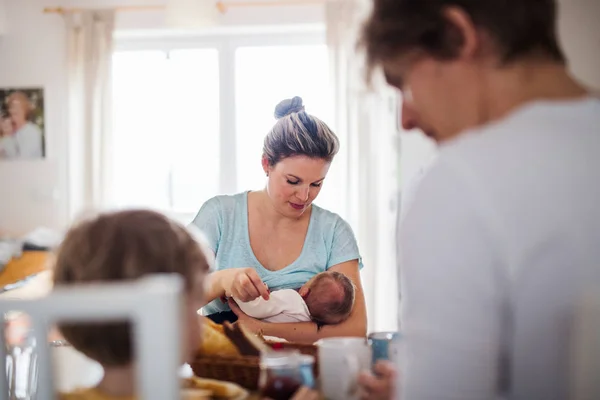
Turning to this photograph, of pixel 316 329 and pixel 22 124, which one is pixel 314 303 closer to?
pixel 316 329

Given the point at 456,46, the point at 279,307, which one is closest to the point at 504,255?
the point at 456,46

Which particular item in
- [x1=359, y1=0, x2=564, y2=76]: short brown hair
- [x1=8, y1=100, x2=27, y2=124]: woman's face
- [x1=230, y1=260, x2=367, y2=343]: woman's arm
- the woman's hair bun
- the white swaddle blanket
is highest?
[x1=8, y1=100, x2=27, y2=124]: woman's face

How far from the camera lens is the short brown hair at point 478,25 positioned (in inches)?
27.4

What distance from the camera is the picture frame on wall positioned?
4.45 m

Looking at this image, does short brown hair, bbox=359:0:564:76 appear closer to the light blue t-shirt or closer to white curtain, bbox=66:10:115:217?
the light blue t-shirt

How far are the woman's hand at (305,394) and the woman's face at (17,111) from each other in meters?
4.13

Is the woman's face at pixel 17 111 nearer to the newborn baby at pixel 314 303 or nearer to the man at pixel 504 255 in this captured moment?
the newborn baby at pixel 314 303

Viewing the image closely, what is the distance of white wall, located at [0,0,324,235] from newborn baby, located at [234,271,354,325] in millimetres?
3042

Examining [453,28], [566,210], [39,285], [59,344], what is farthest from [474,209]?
Result: [39,285]

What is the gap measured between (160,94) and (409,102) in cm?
400

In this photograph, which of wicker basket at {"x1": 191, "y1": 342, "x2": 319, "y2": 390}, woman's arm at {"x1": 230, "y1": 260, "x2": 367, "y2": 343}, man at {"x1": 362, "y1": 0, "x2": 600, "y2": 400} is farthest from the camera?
woman's arm at {"x1": 230, "y1": 260, "x2": 367, "y2": 343}

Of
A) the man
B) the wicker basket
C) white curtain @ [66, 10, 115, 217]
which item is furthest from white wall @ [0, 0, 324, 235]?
the man

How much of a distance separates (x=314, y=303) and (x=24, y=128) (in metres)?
3.42

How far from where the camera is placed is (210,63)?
4.48 m
